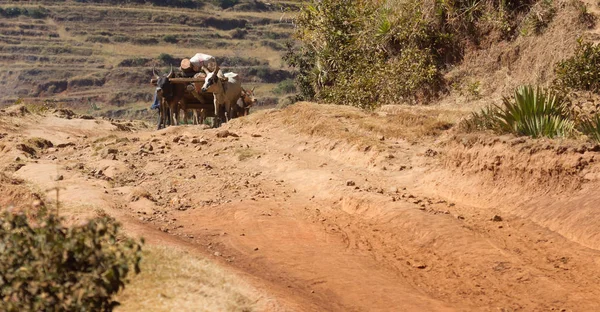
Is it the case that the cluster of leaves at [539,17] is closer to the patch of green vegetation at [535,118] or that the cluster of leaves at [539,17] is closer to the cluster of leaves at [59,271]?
the patch of green vegetation at [535,118]

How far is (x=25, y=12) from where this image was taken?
7444cm

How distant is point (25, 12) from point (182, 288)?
234 ft

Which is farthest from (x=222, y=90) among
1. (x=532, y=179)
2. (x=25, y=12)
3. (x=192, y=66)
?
(x=25, y=12)

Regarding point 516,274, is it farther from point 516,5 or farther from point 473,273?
point 516,5

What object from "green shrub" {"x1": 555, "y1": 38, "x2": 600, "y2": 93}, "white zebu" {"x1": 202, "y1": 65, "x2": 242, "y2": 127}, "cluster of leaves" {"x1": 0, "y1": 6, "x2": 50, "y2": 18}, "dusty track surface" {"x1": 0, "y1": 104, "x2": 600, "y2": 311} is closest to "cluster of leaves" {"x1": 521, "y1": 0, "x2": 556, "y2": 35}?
"green shrub" {"x1": 555, "y1": 38, "x2": 600, "y2": 93}

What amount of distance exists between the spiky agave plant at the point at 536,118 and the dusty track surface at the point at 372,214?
1.54 ft

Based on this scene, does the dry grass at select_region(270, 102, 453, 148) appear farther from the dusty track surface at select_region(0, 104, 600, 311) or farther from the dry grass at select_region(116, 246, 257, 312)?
the dry grass at select_region(116, 246, 257, 312)

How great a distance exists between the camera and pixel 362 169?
1329 centimetres

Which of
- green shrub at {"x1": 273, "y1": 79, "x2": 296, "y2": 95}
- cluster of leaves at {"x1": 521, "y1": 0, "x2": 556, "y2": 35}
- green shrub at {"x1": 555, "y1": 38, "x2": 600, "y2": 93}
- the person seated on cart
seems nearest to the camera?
green shrub at {"x1": 555, "y1": 38, "x2": 600, "y2": 93}

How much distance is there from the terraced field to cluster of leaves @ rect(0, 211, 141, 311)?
166 ft

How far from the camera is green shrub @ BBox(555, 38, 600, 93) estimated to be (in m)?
15.3

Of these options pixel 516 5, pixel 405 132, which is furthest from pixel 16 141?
pixel 516 5

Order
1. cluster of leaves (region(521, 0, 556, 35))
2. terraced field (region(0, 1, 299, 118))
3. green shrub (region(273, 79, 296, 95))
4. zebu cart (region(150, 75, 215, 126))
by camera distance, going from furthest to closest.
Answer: terraced field (region(0, 1, 299, 118)), green shrub (region(273, 79, 296, 95)), zebu cart (region(150, 75, 215, 126)), cluster of leaves (region(521, 0, 556, 35))

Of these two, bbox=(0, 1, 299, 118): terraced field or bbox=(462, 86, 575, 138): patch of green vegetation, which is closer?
Result: bbox=(462, 86, 575, 138): patch of green vegetation
